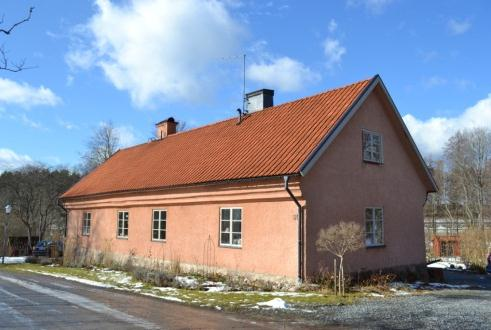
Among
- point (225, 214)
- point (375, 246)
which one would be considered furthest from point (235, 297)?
point (375, 246)

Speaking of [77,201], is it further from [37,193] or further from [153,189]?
[37,193]

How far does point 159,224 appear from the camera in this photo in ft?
64.3

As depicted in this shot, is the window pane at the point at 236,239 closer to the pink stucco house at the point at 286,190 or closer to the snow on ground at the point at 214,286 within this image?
the pink stucco house at the point at 286,190

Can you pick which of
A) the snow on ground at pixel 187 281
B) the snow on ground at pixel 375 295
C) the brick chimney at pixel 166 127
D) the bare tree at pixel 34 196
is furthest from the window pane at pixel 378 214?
the bare tree at pixel 34 196

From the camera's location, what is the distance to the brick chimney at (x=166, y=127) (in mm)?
28016

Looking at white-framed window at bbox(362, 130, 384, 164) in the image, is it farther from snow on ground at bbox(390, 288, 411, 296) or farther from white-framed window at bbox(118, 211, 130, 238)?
white-framed window at bbox(118, 211, 130, 238)

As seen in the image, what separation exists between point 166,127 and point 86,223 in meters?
7.06

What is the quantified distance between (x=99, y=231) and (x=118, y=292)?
1096cm

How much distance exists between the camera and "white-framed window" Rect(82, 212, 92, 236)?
25.4m

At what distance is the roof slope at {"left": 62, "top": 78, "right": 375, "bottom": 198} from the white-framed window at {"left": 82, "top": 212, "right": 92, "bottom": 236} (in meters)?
1.20

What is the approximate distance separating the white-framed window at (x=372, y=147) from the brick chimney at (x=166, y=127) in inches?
567

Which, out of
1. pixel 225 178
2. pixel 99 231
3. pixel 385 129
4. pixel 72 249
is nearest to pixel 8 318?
pixel 225 178

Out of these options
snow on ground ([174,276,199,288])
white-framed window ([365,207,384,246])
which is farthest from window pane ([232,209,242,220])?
white-framed window ([365,207,384,246])

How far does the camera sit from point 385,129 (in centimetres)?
1741
